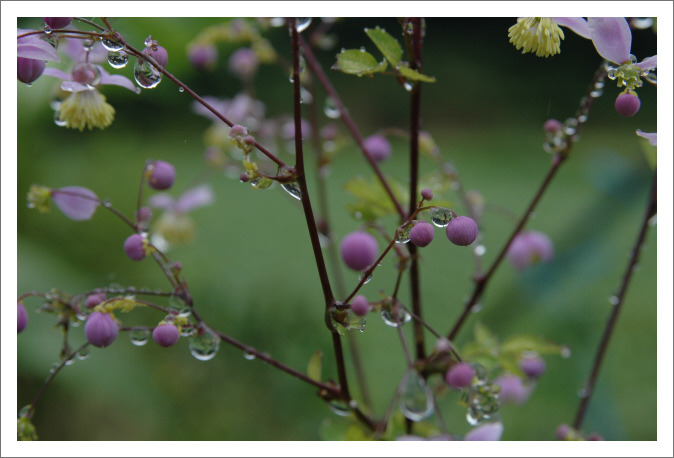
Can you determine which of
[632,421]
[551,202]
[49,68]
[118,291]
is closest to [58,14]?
[49,68]

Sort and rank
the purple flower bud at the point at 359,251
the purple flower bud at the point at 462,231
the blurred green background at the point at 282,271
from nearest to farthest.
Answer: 1. the purple flower bud at the point at 462,231
2. the purple flower bud at the point at 359,251
3. the blurred green background at the point at 282,271

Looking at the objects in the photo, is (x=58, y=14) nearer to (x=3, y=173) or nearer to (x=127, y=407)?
(x=3, y=173)

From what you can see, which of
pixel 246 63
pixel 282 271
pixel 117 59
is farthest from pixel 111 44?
pixel 282 271

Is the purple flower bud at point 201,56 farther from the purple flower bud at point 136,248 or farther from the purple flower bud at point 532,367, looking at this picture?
the purple flower bud at point 532,367

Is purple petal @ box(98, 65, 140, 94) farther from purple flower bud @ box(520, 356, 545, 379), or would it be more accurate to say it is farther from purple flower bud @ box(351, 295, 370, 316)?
purple flower bud @ box(520, 356, 545, 379)

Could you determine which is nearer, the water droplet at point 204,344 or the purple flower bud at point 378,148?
the water droplet at point 204,344

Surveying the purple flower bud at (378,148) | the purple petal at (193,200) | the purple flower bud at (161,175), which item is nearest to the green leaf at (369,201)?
the purple flower bud at (378,148)

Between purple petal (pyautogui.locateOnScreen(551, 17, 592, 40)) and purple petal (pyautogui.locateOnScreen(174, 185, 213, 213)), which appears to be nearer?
purple petal (pyautogui.locateOnScreen(551, 17, 592, 40))

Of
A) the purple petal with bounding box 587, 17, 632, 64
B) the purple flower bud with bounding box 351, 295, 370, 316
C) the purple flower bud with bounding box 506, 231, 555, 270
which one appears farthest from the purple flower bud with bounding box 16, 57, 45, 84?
the purple flower bud with bounding box 506, 231, 555, 270
